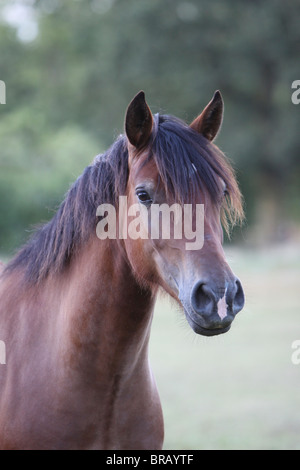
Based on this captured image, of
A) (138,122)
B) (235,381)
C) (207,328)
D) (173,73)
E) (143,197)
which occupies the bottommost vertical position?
(235,381)

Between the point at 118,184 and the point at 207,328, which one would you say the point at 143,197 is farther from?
the point at 207,328

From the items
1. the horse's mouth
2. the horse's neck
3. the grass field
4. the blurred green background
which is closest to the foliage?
the blurred green background

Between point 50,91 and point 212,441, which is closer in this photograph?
point 212,441

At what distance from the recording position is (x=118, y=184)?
2.75 m

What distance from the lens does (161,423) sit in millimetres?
2949

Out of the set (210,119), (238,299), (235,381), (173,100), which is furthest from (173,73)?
(238,299)

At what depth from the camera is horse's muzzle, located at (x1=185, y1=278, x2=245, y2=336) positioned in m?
2.28

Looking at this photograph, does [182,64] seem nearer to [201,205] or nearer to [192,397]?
[192,397]

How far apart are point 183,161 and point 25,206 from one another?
16.5 metres

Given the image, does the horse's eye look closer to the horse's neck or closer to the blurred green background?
the horse's neck

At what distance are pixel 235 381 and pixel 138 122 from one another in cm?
621

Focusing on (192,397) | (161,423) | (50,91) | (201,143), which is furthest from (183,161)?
(50,91)

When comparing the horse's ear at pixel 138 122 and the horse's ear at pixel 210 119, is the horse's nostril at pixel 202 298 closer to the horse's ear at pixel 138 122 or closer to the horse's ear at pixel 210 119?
the horse's ear at pixel 138 122

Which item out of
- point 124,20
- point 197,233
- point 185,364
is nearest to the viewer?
point 197,233
